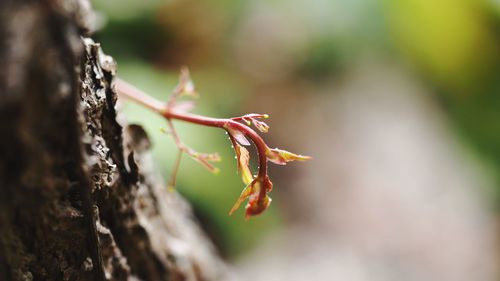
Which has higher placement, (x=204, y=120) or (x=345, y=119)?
(x=345, y=119)

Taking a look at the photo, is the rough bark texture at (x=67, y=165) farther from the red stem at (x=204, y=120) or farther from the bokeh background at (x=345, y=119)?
the bokeh background at (x=345, y=119)

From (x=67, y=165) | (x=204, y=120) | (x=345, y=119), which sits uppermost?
(x=345, y=119)

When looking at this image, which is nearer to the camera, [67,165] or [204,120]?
[67,165]

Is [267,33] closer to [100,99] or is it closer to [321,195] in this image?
[321,195]

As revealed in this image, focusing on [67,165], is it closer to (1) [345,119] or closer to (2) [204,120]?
(2) [204,120]

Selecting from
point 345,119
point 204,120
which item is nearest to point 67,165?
point 204,120

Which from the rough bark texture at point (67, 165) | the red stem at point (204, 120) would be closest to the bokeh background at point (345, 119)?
the red stem at point (204, 120)

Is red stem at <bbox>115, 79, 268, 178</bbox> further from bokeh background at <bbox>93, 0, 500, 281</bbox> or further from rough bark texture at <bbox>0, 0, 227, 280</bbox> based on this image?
bokeh background at <bbox>93, 0, 500, 281</bbox>
